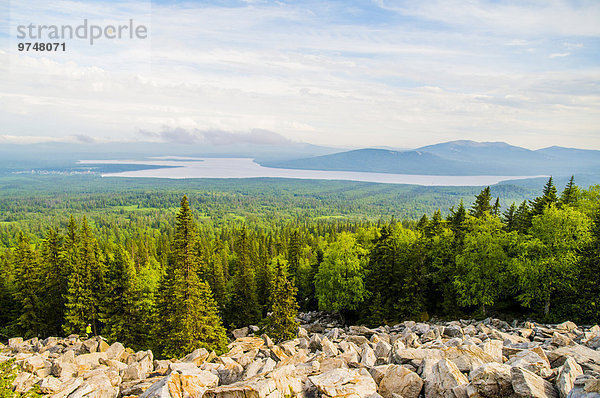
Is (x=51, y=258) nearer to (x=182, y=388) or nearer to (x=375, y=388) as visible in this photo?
(x=182, y=388)

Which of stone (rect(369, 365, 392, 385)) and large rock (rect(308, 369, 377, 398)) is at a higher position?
large rock (rect(308, 369, 377, 398))

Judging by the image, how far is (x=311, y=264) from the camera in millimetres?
46125

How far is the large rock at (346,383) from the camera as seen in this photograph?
41.8 ft

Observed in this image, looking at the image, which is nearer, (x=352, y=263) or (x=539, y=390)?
(x=539, y=390)

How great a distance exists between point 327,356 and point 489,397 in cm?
902

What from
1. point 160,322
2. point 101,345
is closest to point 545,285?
point 160,322

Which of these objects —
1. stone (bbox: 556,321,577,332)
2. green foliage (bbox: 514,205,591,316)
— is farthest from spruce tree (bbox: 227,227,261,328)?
stone (bbox: 556,321,577,332)

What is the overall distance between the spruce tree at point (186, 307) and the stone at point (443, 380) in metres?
17.1

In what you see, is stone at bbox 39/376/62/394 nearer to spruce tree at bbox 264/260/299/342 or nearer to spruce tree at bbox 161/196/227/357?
spruce tree at bbox 161/196/227/357

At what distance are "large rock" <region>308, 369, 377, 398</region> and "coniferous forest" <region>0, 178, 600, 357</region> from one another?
13094mm

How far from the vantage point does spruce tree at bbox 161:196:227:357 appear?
24.4 m

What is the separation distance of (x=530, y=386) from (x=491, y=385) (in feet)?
3.77

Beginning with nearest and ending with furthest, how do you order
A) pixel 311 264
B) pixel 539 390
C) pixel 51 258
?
1. pixel 539 390
2. pixel 51 258
3. pixel 311 264

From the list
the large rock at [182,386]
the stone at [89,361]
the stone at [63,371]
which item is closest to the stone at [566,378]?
the large rock at [182,386]
